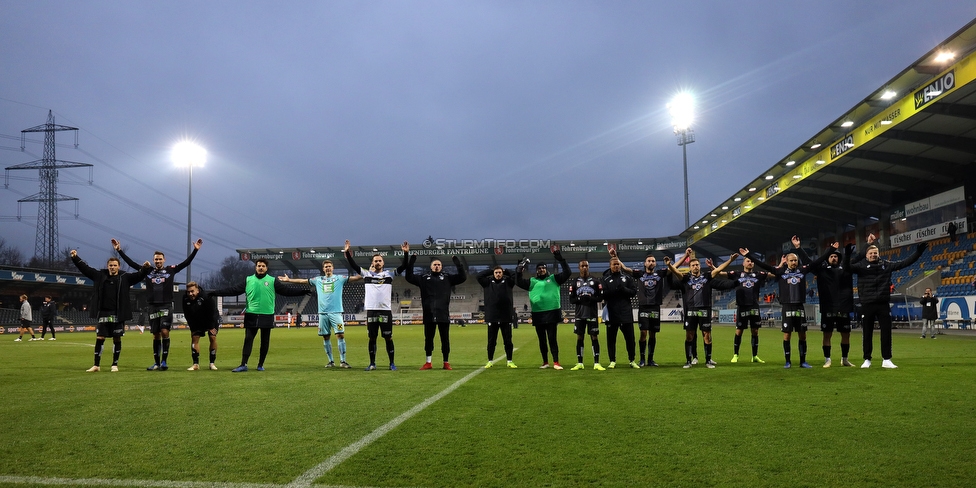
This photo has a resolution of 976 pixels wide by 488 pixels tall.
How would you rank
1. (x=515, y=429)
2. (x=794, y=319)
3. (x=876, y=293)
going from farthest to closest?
1. (x=794, y=319)
2. (x=876, y=293)
3. (x=515, y=429)

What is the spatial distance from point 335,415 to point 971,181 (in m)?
33.3

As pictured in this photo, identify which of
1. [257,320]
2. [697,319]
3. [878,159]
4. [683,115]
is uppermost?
[683,115]

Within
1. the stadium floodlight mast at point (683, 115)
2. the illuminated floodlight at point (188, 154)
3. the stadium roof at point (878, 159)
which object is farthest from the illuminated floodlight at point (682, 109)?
the illuminated floodlight at point (188, 154)

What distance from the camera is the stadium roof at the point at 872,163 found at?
18875 mm

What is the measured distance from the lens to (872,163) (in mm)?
28406

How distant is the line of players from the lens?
35.0 ft

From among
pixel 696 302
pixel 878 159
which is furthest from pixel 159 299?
pixel 878 159

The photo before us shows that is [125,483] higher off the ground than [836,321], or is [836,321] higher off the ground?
[836,321]

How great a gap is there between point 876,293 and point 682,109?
148ft

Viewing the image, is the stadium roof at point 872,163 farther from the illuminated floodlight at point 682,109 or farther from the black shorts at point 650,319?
the black shorts at point 650,319

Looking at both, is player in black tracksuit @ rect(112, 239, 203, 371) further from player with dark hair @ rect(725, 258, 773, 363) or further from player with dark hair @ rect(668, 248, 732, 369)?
player with dark hair @ rect(725, 258, 773, 363)

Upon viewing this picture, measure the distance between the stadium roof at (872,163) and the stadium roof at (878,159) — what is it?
0.12 ft

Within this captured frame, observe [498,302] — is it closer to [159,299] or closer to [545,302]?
[545,302]

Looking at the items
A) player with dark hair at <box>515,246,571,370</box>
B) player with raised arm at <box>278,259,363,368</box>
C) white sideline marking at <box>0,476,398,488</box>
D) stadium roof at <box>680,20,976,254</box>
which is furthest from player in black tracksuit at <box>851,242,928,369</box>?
white sideline marking at <box>0,476,398,488</box>
